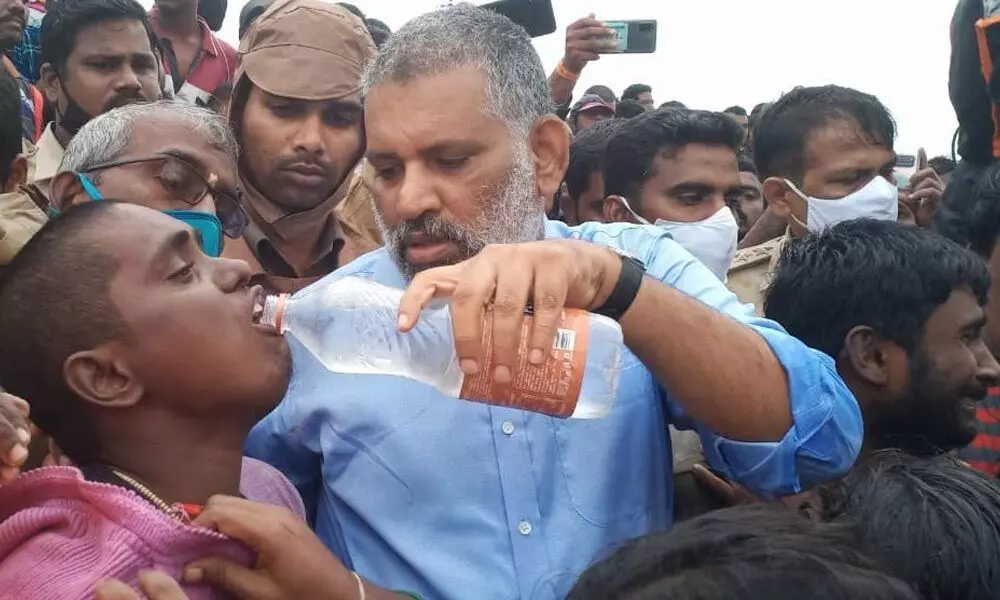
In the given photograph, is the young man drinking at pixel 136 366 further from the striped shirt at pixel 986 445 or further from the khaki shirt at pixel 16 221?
the striped shirt at pixel 986 445

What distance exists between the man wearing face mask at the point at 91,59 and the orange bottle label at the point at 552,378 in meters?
3.03

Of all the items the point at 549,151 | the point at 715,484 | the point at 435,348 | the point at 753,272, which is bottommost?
the point at 753,272

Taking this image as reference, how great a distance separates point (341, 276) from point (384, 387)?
363 mm

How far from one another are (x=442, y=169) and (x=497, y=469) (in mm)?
646

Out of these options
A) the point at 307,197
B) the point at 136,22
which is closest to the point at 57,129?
the point at 136,22

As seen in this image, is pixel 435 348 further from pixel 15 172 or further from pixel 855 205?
pixel 855 205

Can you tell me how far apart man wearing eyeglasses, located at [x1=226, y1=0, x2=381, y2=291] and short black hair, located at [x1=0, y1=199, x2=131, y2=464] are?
141 centimetres

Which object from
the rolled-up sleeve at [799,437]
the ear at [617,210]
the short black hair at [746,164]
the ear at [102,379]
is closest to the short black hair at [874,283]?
the rolled-up sleeve at [799,437]

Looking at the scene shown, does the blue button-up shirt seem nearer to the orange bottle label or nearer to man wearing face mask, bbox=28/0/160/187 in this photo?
the orange bottle label

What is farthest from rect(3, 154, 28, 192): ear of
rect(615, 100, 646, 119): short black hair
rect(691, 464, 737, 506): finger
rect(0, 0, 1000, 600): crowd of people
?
rect(615, 100, 646, 119): short black hair

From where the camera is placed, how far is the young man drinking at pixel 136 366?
1667 mm

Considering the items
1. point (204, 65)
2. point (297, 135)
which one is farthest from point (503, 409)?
point (204, 65)

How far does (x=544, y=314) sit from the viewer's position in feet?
4.63

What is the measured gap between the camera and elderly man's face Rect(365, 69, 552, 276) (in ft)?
6.66
